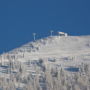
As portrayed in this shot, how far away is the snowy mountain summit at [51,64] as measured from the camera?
116 meters

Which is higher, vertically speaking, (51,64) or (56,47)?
(56,47)

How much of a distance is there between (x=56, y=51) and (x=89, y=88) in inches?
1363

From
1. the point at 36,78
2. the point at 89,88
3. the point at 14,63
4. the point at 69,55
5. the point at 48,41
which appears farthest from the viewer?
the point at 48,41

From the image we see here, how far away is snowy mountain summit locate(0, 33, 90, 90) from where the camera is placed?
116 m

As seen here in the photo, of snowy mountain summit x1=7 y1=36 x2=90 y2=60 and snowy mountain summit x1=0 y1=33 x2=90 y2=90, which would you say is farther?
snowy mountain summit x1=7 y1=36 x2=90 y2=60

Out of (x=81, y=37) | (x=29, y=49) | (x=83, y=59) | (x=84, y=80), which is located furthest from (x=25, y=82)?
(x=81, y=37)

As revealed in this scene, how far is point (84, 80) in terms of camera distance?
116 metres

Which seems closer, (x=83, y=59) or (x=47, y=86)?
(x=47, y=86)

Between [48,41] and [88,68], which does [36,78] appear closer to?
[88,68]

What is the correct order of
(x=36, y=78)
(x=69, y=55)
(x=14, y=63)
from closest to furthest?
(x=36, y=78)
(x=14, y=63)
(x=69, y=55)

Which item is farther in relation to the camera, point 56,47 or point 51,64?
point 56,47

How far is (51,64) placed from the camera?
132 metres

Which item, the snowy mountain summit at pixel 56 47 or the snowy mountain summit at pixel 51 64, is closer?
the snowy mountain summit at pixel 51 64

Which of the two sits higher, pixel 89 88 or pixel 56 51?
pixel 56 51
